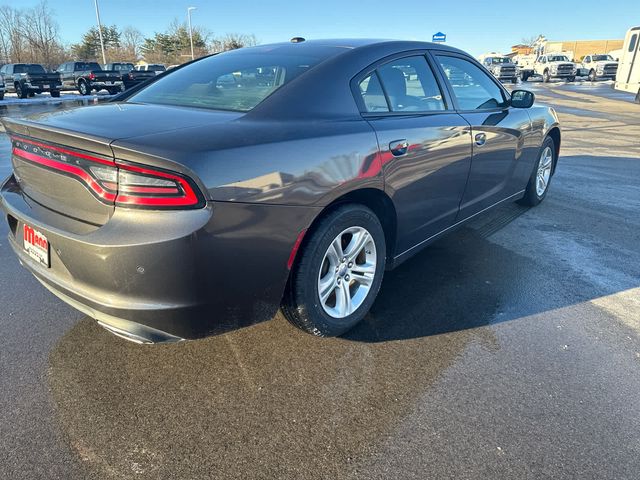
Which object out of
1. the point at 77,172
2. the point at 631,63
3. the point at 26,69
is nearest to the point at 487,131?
the point at 77,172

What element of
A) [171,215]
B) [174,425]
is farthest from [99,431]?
[171,215]

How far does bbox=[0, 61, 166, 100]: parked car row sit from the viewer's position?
74.3 feet

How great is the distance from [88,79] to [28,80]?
2848 mm

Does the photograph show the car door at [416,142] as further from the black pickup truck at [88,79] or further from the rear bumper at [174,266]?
the black pickup truck at [88,79]

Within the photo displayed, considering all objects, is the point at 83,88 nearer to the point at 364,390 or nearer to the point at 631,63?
the point at 631,63

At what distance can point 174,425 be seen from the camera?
2.08m

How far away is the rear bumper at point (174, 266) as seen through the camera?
1863 mm

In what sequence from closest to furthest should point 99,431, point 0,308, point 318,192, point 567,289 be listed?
point 99,431 → point 318,192 → point 0,308 → point 567,289

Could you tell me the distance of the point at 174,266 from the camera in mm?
1880

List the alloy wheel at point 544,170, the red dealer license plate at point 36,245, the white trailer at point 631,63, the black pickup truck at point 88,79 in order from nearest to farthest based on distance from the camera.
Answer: the red dealer license plate at point 36,245, the alloy wheel at point 544,170, the white trailer at point 631,63, the black pickup truck at point 88,79

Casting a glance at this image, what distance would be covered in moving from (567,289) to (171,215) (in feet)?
9.39

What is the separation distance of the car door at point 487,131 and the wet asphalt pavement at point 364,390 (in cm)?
72

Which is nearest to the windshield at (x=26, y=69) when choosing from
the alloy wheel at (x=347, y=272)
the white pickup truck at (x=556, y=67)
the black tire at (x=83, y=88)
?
the black tire at (x=83, y=88)

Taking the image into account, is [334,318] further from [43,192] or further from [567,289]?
[567,289]
